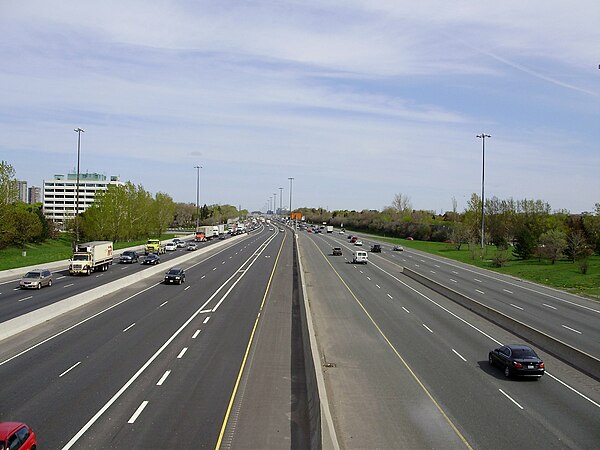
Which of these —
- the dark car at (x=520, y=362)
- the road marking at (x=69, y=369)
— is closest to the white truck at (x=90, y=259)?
the road marking at (x=69, y=369)

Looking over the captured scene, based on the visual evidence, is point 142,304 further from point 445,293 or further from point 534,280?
point 534,280

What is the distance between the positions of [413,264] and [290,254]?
64.3 feet

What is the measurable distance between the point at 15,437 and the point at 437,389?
41.8 ft

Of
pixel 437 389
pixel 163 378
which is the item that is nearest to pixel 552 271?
pixel 437 389

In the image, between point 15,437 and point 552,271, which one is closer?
point 15,437

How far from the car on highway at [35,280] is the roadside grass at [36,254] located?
12458 millimetres

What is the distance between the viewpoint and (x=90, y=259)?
53.0 metres

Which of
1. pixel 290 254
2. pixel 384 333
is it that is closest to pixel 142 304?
pixel 384 333

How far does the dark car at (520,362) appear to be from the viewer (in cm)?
2112

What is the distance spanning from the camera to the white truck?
171 ft

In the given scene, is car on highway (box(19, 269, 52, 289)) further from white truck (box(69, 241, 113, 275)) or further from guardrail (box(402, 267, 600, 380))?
guardrail (box(402, 267, 600, 380))

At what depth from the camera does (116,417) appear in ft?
51.0

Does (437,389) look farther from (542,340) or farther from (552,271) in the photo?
(552,271)

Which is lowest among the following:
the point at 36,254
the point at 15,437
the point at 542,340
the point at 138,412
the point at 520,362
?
the point at 36,254
